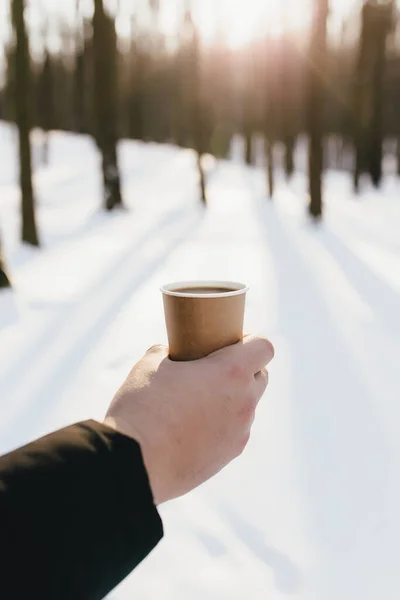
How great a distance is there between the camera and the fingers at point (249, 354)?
164 cm

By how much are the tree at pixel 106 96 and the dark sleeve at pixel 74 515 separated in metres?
14.3

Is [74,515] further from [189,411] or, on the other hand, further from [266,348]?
[266,348]

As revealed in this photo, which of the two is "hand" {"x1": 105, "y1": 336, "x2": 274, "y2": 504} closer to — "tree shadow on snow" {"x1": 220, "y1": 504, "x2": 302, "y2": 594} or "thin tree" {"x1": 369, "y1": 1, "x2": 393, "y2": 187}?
"tree shadow on snow" {"x1": 220, "y1": 504, "x2": 302, "y2": 594}

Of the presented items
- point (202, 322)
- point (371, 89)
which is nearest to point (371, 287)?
point (202, 322)

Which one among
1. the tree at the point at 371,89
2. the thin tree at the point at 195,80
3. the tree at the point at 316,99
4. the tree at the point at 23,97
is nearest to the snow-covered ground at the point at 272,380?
the tree at the point at 316,99

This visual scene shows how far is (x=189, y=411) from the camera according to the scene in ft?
4.91

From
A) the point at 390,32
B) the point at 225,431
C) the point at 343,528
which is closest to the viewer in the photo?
the point at 225,431

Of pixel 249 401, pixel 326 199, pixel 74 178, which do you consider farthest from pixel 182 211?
pixel 249 401

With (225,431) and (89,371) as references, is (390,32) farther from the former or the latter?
(225,431)

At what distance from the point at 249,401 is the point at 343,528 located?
169 cm

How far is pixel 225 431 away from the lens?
1.58 meters

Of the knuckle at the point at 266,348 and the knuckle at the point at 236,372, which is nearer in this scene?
the knuckle at the point at 236,372

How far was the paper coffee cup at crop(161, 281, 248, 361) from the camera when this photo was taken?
64.7 inches

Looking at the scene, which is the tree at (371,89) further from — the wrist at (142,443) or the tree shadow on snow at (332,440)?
the wrist at (142,443)
